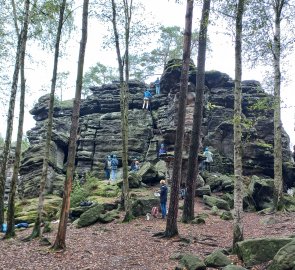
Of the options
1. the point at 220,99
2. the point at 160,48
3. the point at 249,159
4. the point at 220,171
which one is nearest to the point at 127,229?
the point at 220,171

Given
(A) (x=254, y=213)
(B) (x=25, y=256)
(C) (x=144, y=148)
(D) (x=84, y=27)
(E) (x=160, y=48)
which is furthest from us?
(E) (x=160, y=48)

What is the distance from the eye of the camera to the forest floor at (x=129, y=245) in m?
10.4

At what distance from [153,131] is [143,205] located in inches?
708

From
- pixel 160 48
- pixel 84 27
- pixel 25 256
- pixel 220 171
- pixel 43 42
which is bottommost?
pixel 25 256

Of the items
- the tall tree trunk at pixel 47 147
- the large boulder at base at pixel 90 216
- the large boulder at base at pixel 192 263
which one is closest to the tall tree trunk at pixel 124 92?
the large boulder at base at pixel 90 216

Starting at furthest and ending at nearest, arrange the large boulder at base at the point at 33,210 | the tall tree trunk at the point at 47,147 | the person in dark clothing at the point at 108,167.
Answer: the person in dark clothing at the point at 108,167 < the large boulder at base at the point at 33,210 < the tall tree trunk at the point at 47,147

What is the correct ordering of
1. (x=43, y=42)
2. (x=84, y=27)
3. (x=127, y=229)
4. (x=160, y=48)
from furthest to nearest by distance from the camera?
(x=160, y=48) → (x=43, y=42) → (x=127, y=229) → (x=84, y=27)

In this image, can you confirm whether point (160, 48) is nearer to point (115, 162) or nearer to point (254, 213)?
point (115, 162)

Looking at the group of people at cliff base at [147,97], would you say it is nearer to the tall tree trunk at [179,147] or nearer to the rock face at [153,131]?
the rock face at [153,131]

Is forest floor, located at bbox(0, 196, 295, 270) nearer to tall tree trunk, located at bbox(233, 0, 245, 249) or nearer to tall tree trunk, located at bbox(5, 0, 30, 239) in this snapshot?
tall tree trunk, located at bbox(5, 0, 30, 239)

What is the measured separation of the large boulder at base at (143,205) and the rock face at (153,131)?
7.94m

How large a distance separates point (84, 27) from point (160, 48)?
1331 inches

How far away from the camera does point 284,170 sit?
101ft

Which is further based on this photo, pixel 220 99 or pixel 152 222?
pixel 220 99
